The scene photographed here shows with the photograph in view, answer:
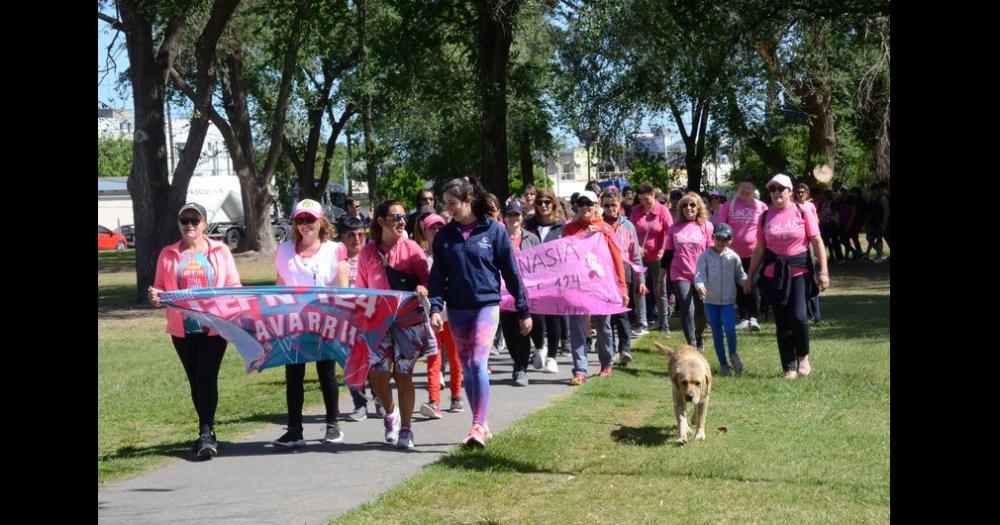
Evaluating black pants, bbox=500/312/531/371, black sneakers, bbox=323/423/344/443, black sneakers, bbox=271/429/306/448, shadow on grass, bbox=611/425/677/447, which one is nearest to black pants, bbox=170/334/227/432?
black sneakers, bbox=271/429/306/448

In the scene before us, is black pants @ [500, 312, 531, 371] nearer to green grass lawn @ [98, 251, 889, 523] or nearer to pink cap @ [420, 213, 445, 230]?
green grass lawn @ [98, 251, 889, 523]

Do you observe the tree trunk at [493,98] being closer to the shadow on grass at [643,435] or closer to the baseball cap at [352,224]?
the baseball cap at [352,224]

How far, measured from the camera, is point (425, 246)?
11555 mm

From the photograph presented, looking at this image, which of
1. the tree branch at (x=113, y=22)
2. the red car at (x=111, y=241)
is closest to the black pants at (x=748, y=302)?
the tree branch at (x=113, y=22)

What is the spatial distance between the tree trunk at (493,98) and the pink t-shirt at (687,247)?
10281 mm

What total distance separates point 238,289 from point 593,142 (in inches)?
1091

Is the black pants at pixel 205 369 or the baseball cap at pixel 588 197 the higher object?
the baseball cap at pixel 588 197

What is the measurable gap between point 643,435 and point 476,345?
59.6 inches

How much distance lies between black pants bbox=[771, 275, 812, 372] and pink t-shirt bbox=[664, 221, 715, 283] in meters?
2.16

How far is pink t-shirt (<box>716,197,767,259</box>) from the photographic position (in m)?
15.1

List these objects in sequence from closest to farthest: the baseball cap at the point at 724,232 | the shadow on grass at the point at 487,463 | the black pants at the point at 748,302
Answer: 1. the shadow on grass at the point at 487,463
2. the baseball cap at the point at 724,232
3. the black pants at the point at 748,302

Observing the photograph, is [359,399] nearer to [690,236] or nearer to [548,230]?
[548,230]

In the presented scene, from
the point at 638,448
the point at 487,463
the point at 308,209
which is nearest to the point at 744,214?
the point at 638,448

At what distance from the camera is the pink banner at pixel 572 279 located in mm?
11922
